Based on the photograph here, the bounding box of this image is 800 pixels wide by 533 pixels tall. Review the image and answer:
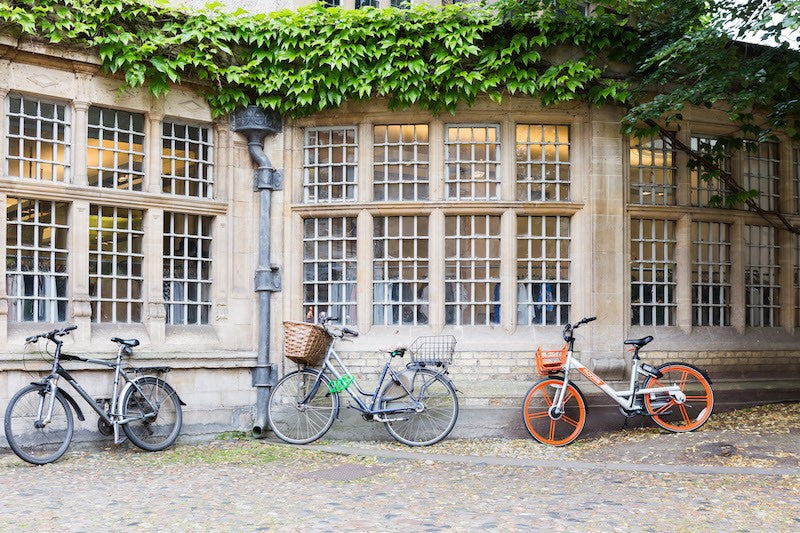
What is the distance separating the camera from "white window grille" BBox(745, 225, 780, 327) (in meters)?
12.0

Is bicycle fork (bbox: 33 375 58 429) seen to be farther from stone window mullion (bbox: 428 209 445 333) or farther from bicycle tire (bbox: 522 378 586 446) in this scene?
bicycle tire (bbox: 522 378 586 446)

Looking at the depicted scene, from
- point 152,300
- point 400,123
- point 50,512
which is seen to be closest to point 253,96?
point 400,123

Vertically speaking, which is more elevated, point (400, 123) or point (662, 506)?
point (400, 123)

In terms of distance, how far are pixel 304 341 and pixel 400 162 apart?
244 centimetres

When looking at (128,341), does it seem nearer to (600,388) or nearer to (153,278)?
(153,278)

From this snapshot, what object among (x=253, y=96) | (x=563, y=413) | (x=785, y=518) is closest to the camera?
(x=785, y=518)

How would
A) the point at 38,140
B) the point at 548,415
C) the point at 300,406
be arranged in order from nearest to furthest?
the point at 38,140 < the point at 548,415 < the point at 300,406

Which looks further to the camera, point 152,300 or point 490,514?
point 152,300

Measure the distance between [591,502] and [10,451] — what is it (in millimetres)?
5641

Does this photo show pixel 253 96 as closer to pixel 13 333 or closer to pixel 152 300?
pixel 152 300

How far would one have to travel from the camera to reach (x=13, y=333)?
371 inches

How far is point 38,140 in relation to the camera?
982 centimetres

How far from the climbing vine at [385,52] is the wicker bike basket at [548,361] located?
9.30 ft

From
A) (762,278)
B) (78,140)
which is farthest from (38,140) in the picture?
(762,278)
